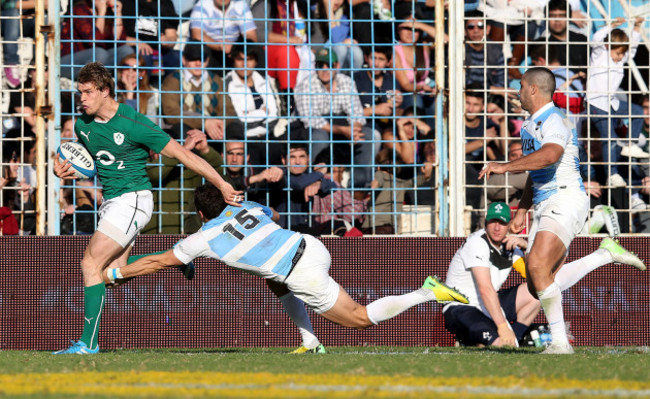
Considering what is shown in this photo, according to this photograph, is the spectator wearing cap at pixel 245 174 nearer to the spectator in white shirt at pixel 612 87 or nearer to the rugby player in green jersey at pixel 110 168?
the rugby player in green jersey at pixel 110 168

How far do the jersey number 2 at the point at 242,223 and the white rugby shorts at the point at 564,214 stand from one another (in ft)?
6.77

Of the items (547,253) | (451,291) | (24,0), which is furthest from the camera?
(24,0)

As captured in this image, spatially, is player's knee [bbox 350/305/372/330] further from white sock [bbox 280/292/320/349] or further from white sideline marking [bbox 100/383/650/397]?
white sideline marking [bbox 100/383/650/397]

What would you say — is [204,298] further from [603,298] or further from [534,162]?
[534,162]

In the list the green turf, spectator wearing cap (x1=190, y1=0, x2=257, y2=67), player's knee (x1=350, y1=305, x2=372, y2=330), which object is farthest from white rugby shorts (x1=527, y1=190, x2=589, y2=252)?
spectator wearing cap (x1=190, y1=0, x2=257, y2=67)

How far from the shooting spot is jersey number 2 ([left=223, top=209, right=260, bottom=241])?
7648mm

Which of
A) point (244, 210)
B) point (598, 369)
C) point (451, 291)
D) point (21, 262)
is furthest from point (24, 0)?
point (598, 369)

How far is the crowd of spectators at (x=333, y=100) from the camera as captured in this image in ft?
36.7

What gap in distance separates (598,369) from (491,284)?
10.7ft

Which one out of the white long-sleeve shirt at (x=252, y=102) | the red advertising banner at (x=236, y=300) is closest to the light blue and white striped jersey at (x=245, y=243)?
the red advertising banner at (x=236, y=300)

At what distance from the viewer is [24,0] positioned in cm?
1220

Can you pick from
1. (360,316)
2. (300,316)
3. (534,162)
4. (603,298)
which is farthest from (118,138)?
(603,298)

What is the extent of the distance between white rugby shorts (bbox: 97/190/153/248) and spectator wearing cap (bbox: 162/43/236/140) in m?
3.23

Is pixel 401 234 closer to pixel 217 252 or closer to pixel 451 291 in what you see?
pixel 451 291
